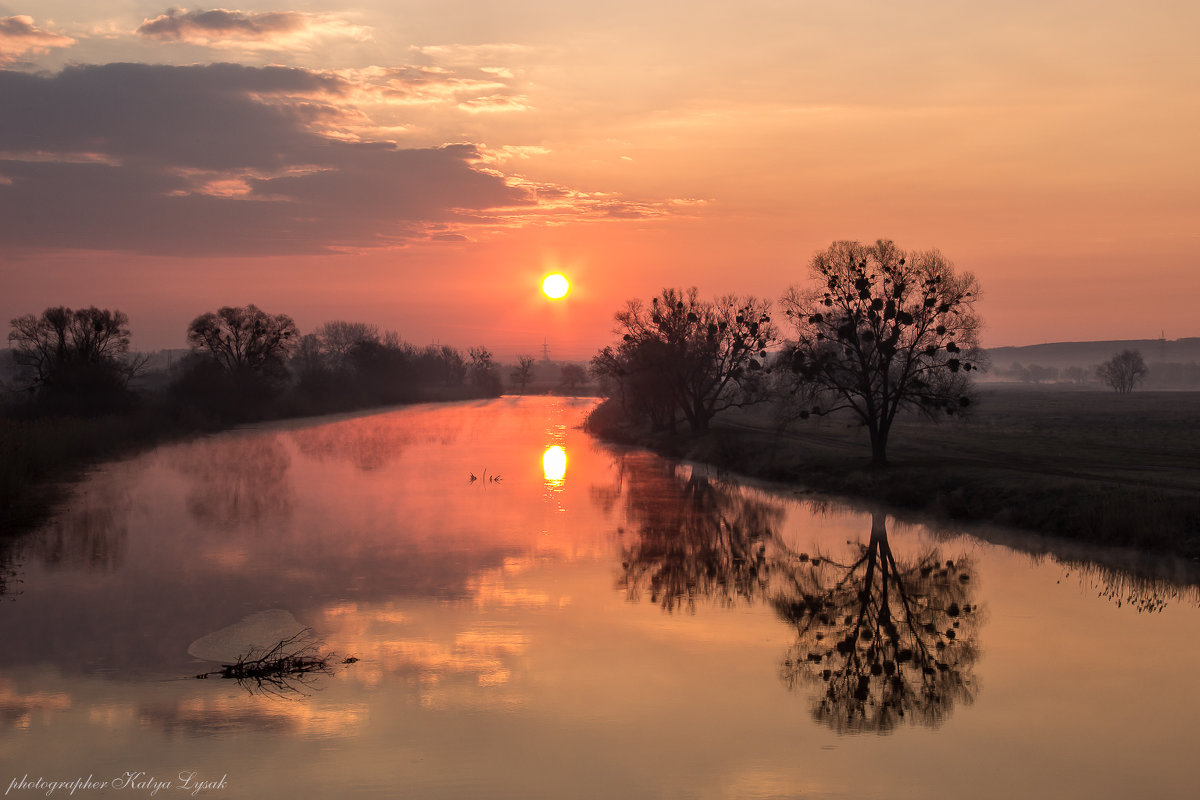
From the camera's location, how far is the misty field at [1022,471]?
25.0m

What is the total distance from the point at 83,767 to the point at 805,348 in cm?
3165

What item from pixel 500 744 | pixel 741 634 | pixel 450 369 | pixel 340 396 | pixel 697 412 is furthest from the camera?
pixel 450 369

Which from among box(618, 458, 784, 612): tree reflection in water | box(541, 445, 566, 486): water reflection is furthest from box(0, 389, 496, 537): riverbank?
box(541, 445, 566, 486): water reflection

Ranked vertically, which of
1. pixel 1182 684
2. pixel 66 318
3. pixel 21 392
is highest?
pixel 66 318

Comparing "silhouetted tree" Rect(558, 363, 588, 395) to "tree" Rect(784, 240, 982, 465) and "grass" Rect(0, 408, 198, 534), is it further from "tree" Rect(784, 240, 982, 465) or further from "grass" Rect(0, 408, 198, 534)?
"tree" Rect(784, 240, 982, 465)

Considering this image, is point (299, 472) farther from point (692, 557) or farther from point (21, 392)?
point (21, 392)

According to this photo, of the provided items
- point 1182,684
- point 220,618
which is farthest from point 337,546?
point 1182,684

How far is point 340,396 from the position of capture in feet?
363

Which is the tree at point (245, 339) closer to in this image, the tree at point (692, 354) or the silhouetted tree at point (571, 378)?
the tree at point (692, 354)

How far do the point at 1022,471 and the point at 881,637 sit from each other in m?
18.7

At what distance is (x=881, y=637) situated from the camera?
17.6 metres

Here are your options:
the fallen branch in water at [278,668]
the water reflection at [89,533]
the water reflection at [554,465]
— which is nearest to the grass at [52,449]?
the water reflection at [89,533]

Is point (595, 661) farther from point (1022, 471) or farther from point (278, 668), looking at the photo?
point (1022, 471)

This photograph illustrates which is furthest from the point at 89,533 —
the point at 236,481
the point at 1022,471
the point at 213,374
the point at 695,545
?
the point at 213,374
